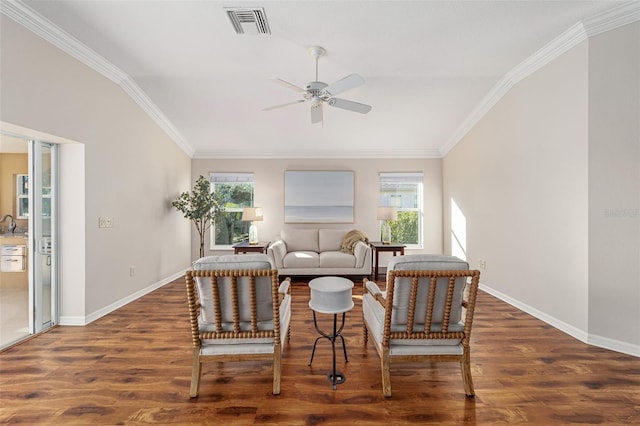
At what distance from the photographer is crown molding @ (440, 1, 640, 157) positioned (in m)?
2.40

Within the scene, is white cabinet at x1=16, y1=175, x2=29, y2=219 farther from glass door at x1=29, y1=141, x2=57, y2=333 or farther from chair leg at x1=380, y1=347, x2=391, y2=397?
chair leg at x1=380, y1=347, x2=391, y2=397

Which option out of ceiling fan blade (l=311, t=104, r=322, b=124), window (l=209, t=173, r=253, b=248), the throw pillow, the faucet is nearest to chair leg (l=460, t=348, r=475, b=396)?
ceiling fan blade (l=311, t=104, r=322, b=124)

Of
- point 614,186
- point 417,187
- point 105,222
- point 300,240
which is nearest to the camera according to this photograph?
point 614,186

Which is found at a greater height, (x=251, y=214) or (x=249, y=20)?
(x=249, y=20)

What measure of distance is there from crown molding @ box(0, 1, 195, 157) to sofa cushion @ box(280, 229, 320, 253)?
9.23 feet

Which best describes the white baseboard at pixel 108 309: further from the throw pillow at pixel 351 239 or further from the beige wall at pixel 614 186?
the beige wall at pixel 614 186

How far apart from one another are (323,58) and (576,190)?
2883mm

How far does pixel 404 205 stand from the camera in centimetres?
587

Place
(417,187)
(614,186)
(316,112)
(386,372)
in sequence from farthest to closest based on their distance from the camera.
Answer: (417,187)
(316,112)
(614,186)
(386,372)

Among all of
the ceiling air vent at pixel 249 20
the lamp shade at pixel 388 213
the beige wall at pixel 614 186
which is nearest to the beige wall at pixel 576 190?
the beige wall at pixel 614 186

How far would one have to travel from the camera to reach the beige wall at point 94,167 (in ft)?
8.01

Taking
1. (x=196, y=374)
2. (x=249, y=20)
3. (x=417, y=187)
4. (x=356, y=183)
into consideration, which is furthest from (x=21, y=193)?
(x=417, y=187)

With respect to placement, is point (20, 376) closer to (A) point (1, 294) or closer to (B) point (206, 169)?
(A) point (1, 294)

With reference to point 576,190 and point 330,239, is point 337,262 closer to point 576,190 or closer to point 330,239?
point 330,239
